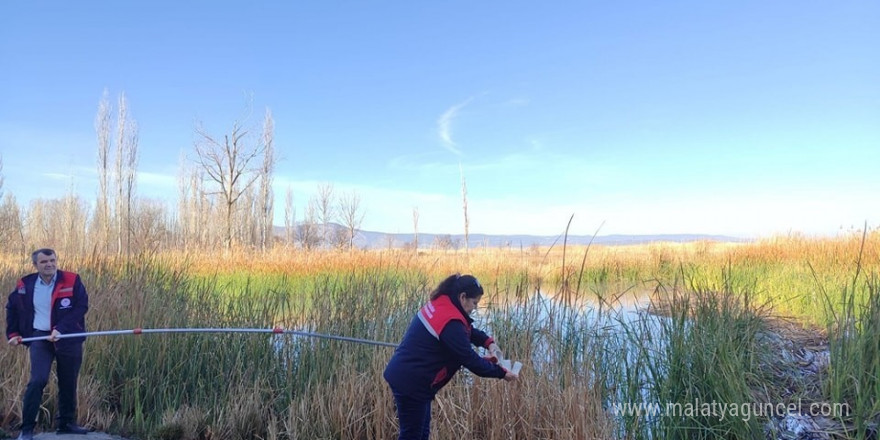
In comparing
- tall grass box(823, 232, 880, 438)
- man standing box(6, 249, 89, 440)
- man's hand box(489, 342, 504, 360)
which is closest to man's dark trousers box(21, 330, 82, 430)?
man standing box(6, 249, 89, 440)

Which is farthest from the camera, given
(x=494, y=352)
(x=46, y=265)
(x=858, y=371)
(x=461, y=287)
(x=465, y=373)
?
(x=465, y=373)

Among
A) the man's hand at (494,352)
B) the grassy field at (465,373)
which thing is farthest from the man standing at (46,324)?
the man's hand at (494,352)

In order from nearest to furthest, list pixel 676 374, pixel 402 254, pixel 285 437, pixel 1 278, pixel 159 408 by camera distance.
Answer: pixel 676 374 < pixel 285 437 < pixel 159 408 < pixel 1 278 < pixel 402 254

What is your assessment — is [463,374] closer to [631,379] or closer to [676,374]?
[631,379]

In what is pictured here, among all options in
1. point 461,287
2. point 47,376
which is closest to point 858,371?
point 461,287

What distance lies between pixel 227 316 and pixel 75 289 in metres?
2.08

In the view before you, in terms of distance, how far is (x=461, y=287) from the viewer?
3207 mm

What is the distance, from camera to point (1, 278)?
26.8 feet

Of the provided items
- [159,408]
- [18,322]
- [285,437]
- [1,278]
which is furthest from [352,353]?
[1,278]

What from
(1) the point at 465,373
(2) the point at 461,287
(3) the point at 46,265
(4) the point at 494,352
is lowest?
(1) the point at 465,373

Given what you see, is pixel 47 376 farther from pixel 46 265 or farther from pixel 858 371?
pixel 858 371

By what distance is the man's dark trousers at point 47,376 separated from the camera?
453 cm

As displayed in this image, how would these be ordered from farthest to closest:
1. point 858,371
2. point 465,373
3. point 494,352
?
point 465,373 → point 858,371 → point 494,352

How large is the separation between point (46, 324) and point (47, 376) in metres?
0.44
